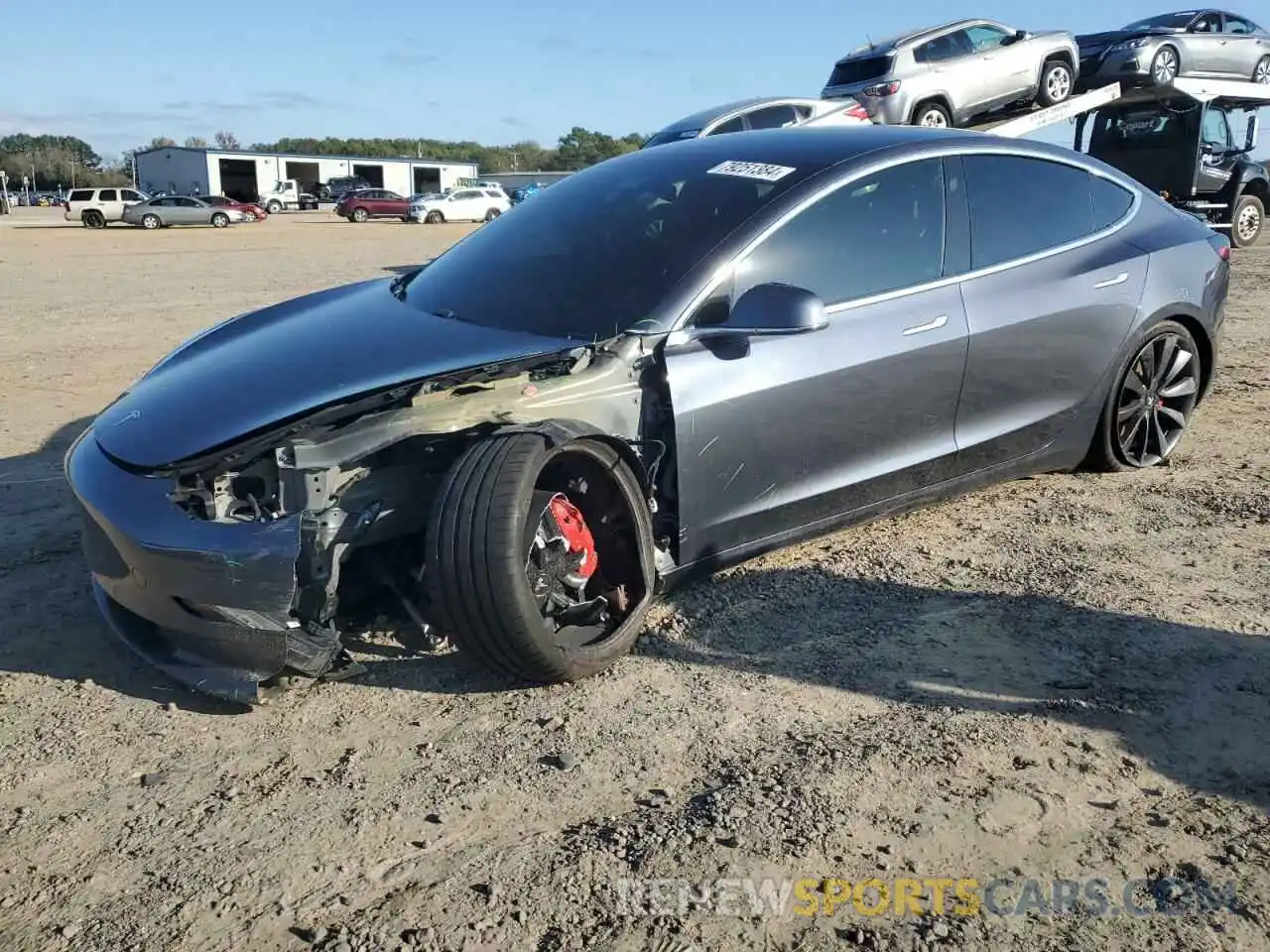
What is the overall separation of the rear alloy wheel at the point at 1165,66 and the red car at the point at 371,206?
3705 centimetres

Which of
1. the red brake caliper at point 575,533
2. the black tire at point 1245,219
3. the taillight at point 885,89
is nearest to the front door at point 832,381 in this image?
the red brake caliper at point 575,533

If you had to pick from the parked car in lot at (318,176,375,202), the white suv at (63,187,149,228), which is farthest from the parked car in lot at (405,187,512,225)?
the parked car in lot at (318,176,375,202)

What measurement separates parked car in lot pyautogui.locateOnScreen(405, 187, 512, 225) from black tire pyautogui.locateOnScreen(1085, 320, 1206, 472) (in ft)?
133

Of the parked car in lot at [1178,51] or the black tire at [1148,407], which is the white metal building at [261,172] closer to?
the parked car in lot at [1178,51]

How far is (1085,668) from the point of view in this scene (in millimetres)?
3238

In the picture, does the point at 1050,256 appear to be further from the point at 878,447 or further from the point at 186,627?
the point at 186,627

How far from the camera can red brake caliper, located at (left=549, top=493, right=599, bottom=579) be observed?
319cm

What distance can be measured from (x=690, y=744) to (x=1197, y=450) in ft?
13.0

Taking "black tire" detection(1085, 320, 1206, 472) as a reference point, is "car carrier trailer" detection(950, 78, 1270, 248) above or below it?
above

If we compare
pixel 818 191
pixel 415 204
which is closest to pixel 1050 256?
pixel 818 191

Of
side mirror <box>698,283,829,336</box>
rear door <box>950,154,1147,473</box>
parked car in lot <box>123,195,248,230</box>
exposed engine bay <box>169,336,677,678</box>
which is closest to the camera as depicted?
exposed engine bay <box>169,336,677,678</box>

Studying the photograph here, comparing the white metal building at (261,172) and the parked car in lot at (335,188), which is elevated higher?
the white metal building at (261,172)

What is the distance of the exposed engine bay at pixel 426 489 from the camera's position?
2.90 metres

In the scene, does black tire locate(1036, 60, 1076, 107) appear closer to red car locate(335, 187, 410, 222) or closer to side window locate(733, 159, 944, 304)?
side window locate(733, 159, 944, 304)
